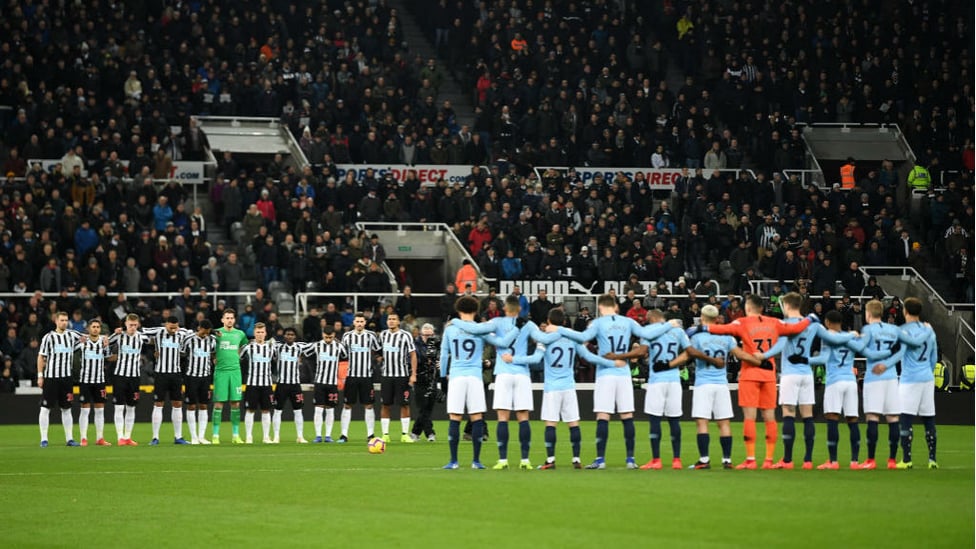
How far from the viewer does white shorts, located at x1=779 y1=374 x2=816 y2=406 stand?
19.1m

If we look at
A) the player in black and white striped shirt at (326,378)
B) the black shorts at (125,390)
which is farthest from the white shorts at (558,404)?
the black shorts at (125,390)

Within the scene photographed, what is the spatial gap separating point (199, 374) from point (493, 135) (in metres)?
20.2

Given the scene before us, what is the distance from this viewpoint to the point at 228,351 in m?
26.4

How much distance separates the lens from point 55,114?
3953cm

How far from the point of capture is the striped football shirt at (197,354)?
26500 mm

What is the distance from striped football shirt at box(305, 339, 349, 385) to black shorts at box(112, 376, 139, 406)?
315 cm

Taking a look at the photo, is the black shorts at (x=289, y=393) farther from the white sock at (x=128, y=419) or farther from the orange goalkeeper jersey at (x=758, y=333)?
the orange goalkeeper jersey at (x=758, y=333)

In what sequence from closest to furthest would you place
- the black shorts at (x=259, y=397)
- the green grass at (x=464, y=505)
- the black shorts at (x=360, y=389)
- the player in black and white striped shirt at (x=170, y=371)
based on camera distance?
the green grass at (x=464, y=505) → the black shorts at (x=360, y=389) → the player in black and white striped shirt at (x=170, y=371) → the black shorts at (x=259, y=397)

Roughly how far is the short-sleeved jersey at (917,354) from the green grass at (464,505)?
1.31 m

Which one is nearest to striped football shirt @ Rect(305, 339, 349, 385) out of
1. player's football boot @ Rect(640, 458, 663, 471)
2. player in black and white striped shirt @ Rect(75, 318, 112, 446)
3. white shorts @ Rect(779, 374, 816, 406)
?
player in black and white striped shirt @ Rect(75, 318, 112, 446)

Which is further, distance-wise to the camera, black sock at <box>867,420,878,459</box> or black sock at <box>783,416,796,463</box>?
black sock at <box>867,420,878,459</box>

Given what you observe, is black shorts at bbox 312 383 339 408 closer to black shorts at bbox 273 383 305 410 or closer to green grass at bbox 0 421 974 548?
black shorts at bbox 273 383 305 410

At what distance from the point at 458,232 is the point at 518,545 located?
27.7 m

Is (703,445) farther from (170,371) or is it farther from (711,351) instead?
(170,371)
